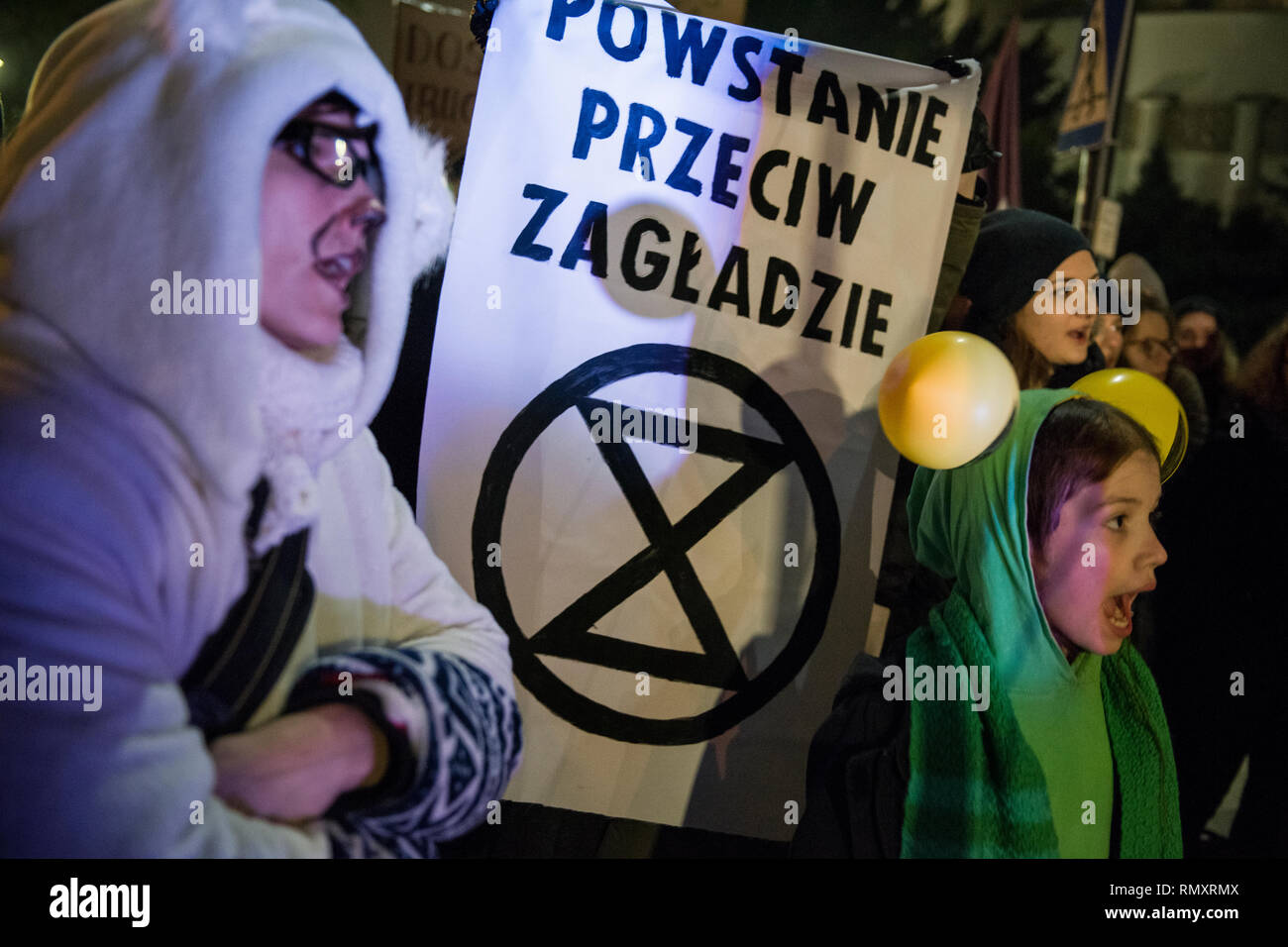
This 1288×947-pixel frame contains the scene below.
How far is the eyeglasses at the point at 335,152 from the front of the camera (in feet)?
7.15

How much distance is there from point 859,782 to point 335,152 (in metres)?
1.69

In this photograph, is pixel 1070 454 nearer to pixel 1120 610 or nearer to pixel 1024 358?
pixel 1120 610

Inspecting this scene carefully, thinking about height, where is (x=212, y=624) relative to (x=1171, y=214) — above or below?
below

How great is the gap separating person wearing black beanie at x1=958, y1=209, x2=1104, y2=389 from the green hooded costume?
0.43 m

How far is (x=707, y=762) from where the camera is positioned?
2.62m

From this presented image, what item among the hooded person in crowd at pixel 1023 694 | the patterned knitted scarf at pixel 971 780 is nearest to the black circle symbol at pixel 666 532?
the hooded person in crowd at pixel 1023 694

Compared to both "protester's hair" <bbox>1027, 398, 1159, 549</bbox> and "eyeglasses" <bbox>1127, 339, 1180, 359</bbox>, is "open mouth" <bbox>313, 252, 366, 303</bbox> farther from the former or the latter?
"eyeglasses" <bbox>1127, 339, 1180, 359</bbox>

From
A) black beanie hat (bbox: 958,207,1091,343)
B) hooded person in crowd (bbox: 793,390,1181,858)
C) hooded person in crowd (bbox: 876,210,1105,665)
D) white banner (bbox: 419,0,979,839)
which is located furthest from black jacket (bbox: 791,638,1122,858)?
black beanie hat (bbox: 958,207,1091,343)

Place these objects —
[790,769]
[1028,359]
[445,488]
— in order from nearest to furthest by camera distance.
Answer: [445,488] → [790,769] → [1028,359]

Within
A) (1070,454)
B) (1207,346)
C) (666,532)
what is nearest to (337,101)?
(666,532)

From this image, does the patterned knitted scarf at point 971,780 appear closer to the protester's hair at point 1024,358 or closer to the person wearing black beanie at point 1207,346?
the protester's hair at point 1024,358

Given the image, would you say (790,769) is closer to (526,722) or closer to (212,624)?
(526,722)
